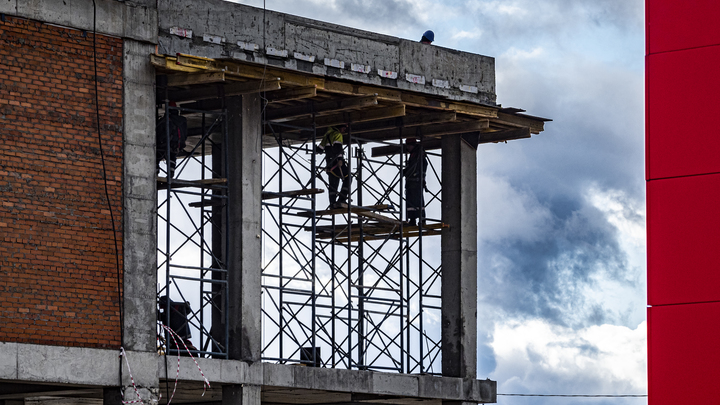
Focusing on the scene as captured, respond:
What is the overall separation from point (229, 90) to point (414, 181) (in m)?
6.40

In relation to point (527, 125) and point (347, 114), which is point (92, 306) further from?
point (527, 125)

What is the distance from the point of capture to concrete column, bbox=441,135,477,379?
27.5 metres

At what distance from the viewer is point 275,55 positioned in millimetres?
24250

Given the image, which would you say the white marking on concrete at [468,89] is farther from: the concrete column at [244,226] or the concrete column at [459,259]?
the concrete column at [244,226]

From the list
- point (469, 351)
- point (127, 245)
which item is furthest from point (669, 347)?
point (469, 351)

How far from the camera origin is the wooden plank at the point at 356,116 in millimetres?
25625

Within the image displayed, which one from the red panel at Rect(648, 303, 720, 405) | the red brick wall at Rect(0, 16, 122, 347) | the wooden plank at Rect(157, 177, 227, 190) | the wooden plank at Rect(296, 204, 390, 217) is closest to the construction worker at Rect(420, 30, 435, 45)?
the wooden plank at Rect(296, 204, 390, 217)

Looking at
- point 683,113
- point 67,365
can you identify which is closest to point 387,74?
point 67,365

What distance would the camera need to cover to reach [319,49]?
81.8 feet

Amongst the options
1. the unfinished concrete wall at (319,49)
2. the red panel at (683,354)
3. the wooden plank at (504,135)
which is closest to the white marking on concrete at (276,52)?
the unfinished concrete wall at (319,49)

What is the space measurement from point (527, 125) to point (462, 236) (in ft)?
9.68

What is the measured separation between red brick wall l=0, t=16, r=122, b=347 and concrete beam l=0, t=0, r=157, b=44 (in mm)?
185

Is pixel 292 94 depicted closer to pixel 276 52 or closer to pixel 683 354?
pixel 276 52

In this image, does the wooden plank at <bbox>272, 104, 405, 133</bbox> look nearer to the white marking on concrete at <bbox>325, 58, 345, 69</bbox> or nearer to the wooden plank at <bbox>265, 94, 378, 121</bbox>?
the wooden plank at <bbox>265, 94, 378, 121</bbox>
